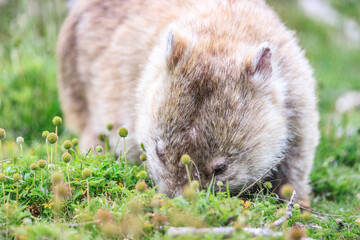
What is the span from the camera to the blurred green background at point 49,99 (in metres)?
4.92

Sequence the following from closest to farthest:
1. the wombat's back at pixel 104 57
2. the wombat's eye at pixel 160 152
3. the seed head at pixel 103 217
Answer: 1. the seed head at pixel 103 217
2. the wombat's eye at pixel 160 152
3. the wombat's back at pixel 104 57

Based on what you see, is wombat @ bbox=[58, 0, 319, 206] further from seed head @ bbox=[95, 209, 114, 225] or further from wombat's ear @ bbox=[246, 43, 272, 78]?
seed head @ bbox=[95, 209, 114, 225]

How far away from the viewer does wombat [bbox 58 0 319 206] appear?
11.1 ft

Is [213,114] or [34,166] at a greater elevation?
[213,114]

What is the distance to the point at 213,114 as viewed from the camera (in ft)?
11.0

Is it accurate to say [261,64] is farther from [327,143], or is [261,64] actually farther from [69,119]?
[69,119]

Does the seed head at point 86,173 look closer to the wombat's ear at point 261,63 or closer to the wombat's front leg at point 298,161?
the wombat's ear at point 261,63

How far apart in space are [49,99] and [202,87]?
12.5 ft

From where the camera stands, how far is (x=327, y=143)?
5.75 metres

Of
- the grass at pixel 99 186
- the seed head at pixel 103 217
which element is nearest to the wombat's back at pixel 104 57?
the grass at pixel 99 186

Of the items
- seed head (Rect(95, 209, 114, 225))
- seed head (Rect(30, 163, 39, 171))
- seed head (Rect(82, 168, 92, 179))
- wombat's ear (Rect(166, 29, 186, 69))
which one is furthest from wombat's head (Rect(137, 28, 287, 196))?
seed head (Rect(30, 163, 39, 171))

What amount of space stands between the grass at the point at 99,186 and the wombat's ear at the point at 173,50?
94cm

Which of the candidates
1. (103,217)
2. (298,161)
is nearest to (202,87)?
(103,217)

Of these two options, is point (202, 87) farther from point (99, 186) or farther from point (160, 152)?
point (99, 186)
